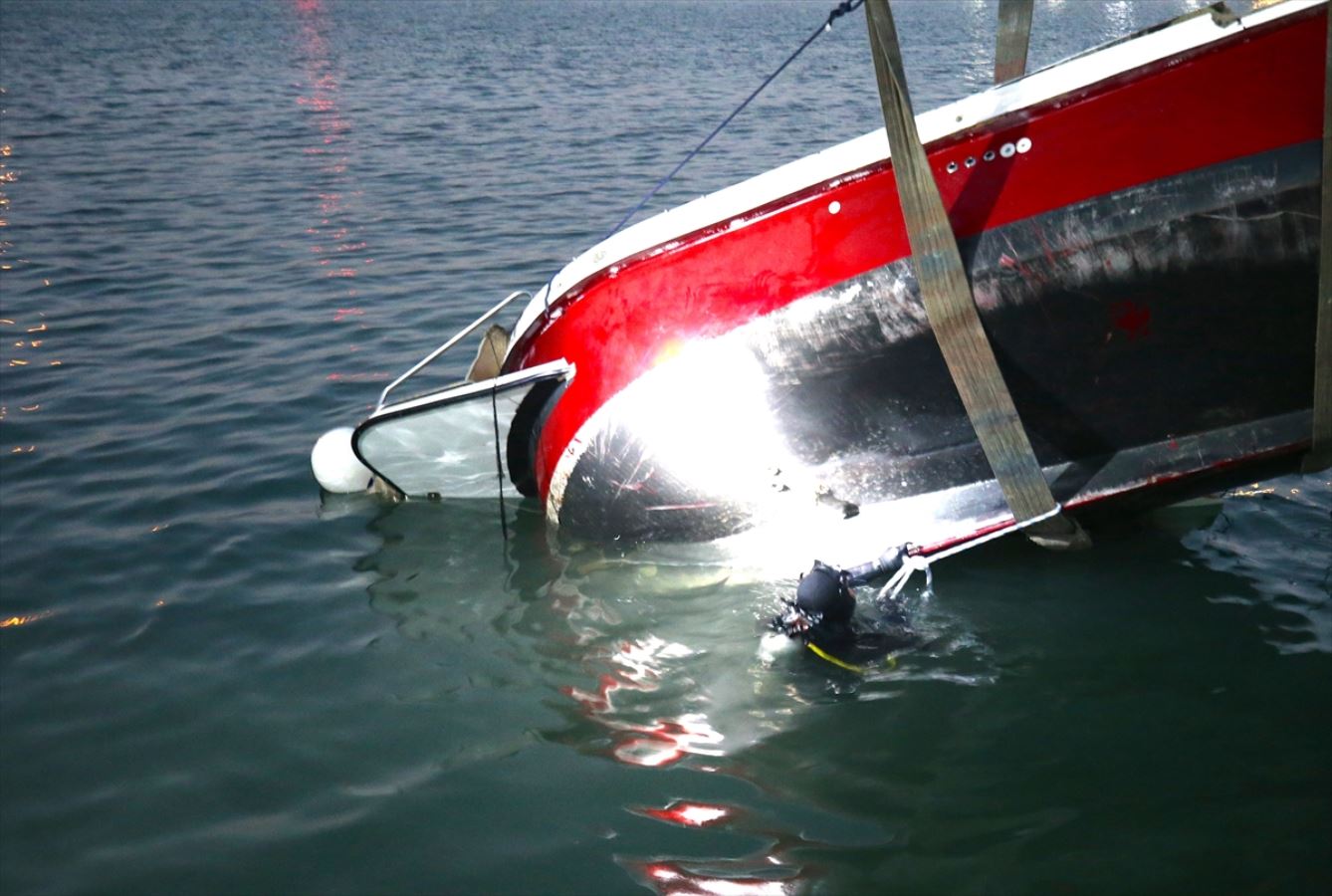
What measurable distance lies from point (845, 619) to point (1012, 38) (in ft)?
9.77

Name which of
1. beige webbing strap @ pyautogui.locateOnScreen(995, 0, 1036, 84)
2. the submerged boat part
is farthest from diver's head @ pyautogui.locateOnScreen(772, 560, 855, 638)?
beige webbing strap @ pyautogui.locateOnScreen(995, 0, 1036, 84)

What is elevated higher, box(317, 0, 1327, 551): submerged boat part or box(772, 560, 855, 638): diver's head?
box(317, 0, 1327, 551): submerged boat part

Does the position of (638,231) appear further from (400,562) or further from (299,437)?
(299,437)

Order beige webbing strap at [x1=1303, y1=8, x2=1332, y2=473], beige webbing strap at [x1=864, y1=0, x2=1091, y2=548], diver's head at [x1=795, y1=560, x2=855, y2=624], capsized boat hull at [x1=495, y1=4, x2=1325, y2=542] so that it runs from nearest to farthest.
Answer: beige webbing strap at [x1=1303, y1=8, x2=1332, y2=473] < capsized boat hull at [x1=495, y1=4, x2=1325, y2=542] < beige webbing strap at [x1=864, y1=0, x2=1091, y2=548] < diver's head at [x1=795, y1=560, x2=855, y2=624]

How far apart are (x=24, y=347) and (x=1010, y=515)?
8230 mm

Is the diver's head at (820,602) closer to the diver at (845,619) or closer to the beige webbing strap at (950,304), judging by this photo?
the diver at (845,619)

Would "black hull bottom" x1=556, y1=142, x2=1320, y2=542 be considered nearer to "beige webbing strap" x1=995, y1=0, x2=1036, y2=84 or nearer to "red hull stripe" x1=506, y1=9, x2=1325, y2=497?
"red hull stripe" x1=506, y1=9, x2=1325, y2=497

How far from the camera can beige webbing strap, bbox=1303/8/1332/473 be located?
15.5ft

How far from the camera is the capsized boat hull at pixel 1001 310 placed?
489 cm

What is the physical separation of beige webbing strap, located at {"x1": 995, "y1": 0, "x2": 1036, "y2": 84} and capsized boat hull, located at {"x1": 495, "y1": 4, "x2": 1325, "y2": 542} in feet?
3.80

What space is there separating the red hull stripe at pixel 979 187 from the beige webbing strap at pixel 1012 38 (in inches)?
46.0

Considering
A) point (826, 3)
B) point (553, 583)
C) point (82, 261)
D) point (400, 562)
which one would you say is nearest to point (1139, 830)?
point (553, 583)

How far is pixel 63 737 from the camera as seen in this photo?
534 centimetres

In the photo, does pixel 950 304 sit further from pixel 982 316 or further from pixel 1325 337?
pixel 1325 337
